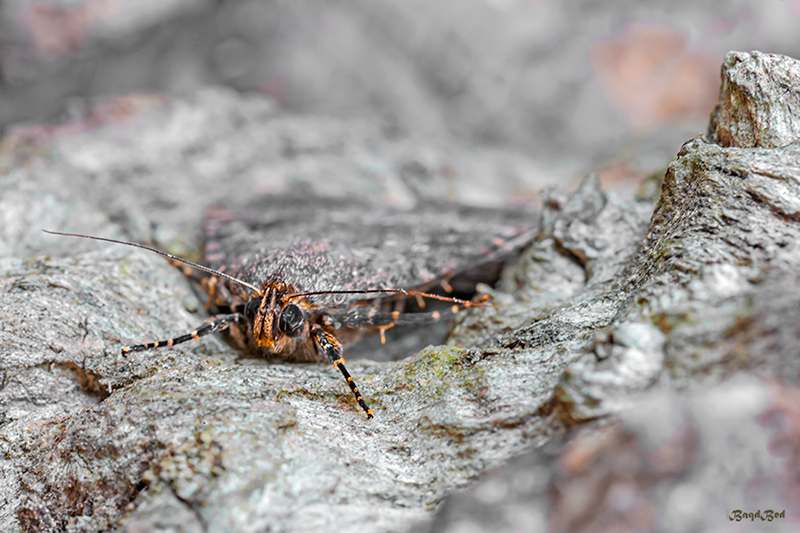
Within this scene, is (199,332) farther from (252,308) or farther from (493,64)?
(493,64)

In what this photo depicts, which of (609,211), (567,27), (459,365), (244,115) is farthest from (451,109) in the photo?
(459,365)

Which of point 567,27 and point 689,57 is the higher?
point 567,27

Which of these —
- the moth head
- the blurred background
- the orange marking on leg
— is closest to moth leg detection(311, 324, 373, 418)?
the moth head

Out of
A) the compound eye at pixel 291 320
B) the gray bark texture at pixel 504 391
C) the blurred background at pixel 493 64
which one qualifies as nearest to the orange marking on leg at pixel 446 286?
→ the gray bark texture at pixel 504 391

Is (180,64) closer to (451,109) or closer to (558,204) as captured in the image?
(451,109)

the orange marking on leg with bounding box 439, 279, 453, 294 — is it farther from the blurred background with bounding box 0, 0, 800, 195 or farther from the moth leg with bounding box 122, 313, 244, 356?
the blurred background with bounding box 0, 0, 800, 195

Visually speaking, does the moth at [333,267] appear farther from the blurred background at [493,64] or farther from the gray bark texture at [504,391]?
the blurred background at [493,64]

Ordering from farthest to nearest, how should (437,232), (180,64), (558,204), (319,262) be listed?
(180,64) → (437,232) → (558,204) → (319,262)
